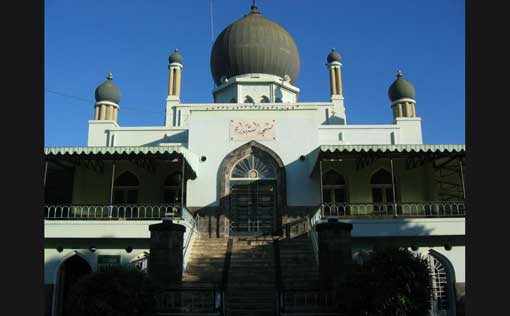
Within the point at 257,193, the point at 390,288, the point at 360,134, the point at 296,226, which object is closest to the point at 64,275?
the point at 257,193

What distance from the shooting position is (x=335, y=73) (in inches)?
977

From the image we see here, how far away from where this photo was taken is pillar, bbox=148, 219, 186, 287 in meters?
11.9


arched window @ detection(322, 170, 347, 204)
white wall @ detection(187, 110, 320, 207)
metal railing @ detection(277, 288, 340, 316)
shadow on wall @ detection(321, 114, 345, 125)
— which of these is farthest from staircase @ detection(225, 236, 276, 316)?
shadow on wall @ detection(321, 114, 345, 125)

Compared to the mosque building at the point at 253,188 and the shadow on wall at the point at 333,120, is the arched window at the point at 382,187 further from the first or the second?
the shadow on wall at the point at 333,120

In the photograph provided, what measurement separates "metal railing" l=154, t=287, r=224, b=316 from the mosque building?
0.60 meters

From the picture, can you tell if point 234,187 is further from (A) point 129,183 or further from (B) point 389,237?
(B) point 389,237

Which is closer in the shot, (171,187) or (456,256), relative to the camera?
(456,256)

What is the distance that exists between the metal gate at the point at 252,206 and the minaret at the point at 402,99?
7.93m

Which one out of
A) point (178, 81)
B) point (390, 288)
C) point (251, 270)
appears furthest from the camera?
point (178, 81)

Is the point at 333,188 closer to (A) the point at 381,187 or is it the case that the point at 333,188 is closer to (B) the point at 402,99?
(A) the point at 381,187

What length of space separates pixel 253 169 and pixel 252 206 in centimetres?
137

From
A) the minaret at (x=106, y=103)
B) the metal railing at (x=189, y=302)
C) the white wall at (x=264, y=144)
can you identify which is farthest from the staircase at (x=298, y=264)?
the minaret at (x=106, y=103)
